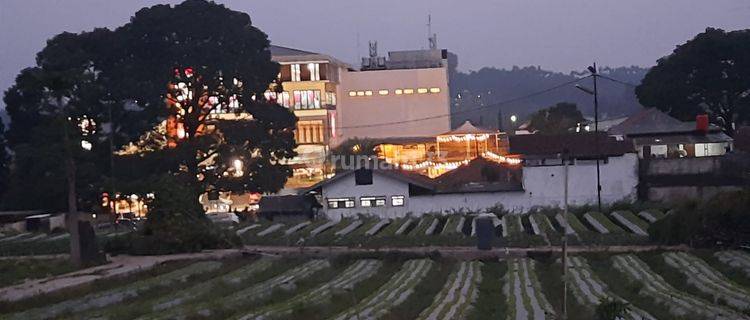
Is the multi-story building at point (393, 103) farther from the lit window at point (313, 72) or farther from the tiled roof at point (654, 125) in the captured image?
the tiled roof at point (654, 125)

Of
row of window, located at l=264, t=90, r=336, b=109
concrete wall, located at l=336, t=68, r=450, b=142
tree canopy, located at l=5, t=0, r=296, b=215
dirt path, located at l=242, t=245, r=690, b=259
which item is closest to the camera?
dirt path, located at l=242, t=245, r=690, b=259

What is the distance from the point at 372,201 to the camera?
3500cm

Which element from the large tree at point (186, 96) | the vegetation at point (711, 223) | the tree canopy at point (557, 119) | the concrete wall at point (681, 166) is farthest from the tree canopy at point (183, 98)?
the tree canopy at point (557, 119)

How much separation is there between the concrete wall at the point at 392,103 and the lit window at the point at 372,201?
27303 millimetres

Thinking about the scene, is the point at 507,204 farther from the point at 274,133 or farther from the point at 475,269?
the point at 475,269

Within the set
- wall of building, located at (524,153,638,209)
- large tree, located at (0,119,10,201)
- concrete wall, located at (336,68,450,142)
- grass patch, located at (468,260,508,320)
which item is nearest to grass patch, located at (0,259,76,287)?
grass patch, located at (468,260,508,320)

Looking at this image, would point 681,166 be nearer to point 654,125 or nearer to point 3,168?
point 654,125

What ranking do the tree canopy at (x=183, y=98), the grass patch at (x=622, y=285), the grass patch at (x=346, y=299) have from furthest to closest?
1. the tree canopy at (x=183, y=98)
2. the grass patch at (x=346, y=299)
3. the grass patch at (x=622, y=285)

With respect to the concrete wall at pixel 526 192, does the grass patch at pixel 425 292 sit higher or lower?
lower

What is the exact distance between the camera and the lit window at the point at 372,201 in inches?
1371

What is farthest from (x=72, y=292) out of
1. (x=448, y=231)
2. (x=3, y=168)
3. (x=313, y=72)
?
(x=313, y=72)

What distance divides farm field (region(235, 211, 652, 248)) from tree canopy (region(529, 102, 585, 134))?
2927cm

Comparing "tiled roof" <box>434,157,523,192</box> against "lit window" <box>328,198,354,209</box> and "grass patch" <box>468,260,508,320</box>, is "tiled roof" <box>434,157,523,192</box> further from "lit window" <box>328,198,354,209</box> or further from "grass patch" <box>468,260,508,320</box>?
"grass patch" <box>468,260,508,320</box>

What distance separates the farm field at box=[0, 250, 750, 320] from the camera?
12609 mm
